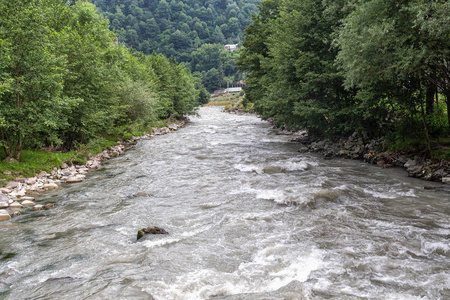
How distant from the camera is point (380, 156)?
18.6m

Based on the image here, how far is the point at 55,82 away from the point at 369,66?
51.1 feet

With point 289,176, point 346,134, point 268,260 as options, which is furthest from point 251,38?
point 268,260

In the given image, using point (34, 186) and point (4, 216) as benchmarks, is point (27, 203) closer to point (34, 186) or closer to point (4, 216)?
point (4, 216)

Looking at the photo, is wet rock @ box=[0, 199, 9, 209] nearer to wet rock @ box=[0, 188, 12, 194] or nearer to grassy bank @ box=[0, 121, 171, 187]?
wet rock @ box=[0, 188, 12, 194]

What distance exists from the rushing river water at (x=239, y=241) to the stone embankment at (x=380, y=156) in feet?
2.92

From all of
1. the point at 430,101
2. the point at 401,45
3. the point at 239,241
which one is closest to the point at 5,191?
the point at 239,241

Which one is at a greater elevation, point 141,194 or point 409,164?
point 409,164

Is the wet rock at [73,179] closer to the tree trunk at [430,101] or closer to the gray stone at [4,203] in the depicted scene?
the gray stone at [4,203]

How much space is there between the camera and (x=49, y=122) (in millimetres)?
15703

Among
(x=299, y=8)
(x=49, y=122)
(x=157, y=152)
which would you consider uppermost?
(x=299, y=8)

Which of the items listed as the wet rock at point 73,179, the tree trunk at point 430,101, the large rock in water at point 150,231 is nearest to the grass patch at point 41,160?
the wet rock at point 73,179

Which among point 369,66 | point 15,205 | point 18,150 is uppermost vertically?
point 369,66

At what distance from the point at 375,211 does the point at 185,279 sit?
→ 7.19 m

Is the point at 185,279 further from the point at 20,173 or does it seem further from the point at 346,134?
the point at 346,134
